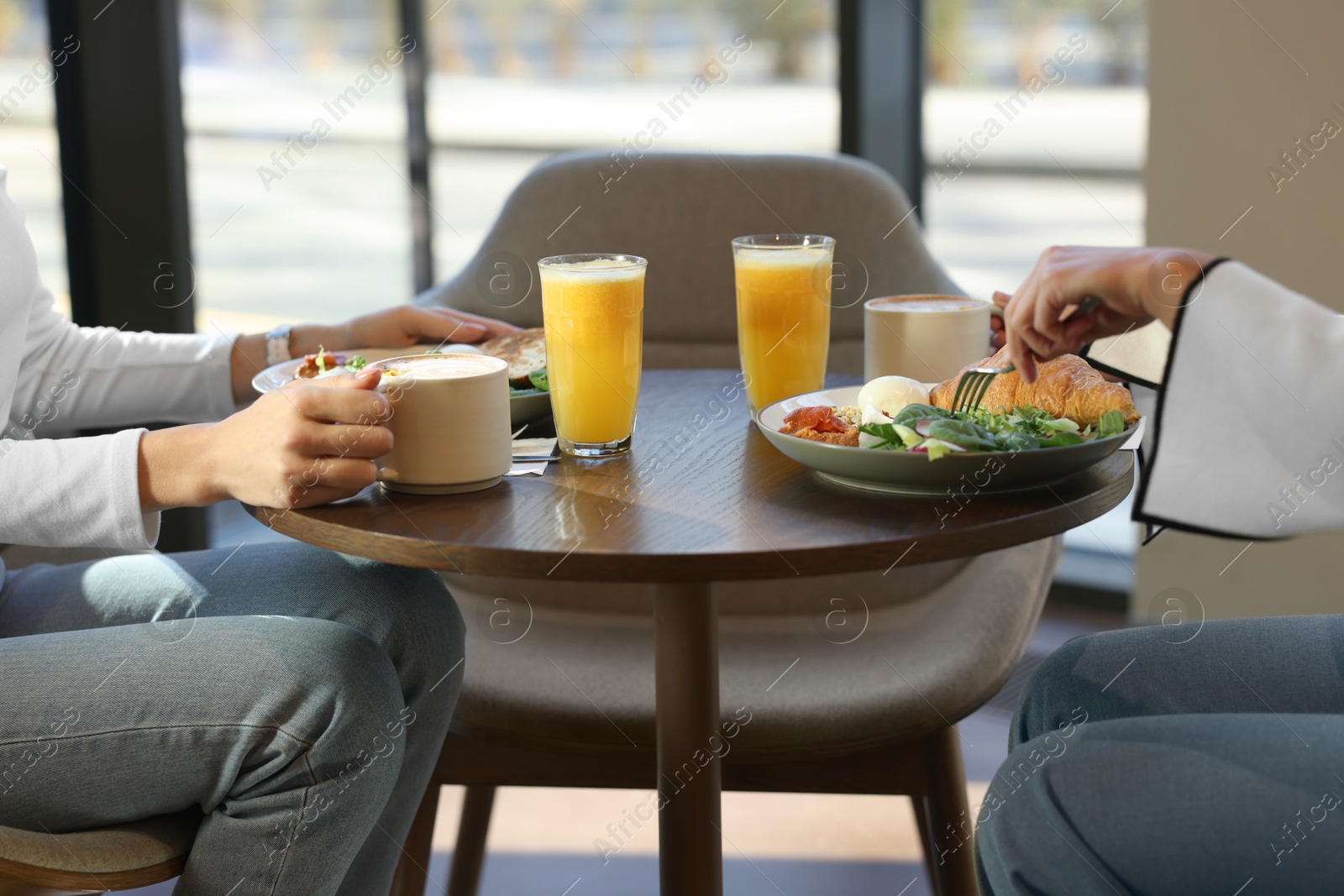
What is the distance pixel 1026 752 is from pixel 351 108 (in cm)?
274

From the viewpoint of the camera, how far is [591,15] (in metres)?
3.04

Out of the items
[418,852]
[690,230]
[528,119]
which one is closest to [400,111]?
[528,119]

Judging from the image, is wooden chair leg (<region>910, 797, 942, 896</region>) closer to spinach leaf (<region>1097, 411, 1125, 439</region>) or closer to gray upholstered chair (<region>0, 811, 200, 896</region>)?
spinach leaf (<region>1097, 411, 1125, 439</region>)

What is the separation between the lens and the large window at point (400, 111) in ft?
9.45

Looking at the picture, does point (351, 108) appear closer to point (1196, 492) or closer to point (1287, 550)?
point (1287, 550)

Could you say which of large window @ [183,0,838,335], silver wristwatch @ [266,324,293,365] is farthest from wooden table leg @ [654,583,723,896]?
large window @ [183,0,838,335]

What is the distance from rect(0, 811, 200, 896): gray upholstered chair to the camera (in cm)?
91

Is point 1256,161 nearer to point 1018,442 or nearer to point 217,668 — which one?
point 1018,442

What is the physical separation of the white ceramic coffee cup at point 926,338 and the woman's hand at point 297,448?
50 centimetres

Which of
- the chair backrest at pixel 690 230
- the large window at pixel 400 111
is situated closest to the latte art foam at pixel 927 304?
the chair backrest at pixel 690 230

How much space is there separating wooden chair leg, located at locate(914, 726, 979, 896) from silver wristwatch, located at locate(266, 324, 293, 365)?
847 millimetres

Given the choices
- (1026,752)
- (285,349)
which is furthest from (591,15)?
(1026,752)

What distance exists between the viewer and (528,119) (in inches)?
127

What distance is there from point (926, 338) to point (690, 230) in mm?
778
